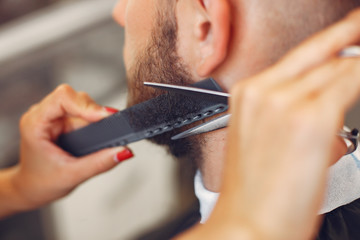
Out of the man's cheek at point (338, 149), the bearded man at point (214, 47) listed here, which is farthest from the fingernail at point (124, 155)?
the man's cheek at point (338, 149)

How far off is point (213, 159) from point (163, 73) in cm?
22

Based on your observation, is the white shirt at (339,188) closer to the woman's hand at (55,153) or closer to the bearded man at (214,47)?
the bearded man at (214,47)

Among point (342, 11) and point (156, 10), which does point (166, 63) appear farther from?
point (342, 11)

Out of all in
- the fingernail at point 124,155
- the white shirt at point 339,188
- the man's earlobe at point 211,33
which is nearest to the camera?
the man's earlobe at point 211,33

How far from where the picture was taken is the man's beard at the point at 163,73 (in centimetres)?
84

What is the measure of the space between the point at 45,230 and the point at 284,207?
153 centimetres

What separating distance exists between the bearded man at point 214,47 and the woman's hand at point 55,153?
0.16 m

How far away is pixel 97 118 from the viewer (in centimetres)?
109

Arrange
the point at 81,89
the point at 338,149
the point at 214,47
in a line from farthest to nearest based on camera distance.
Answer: the point at 81,89
the point at 338,149
the point at 214,47

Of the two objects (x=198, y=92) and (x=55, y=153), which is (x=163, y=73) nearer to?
(x=198, y=92)

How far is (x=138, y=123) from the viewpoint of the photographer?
3.16 ft

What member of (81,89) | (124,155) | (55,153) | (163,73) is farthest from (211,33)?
(81,89)

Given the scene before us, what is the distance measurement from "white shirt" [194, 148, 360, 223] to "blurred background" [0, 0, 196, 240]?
67 centimetres

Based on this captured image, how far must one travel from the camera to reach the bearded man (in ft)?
2.33
